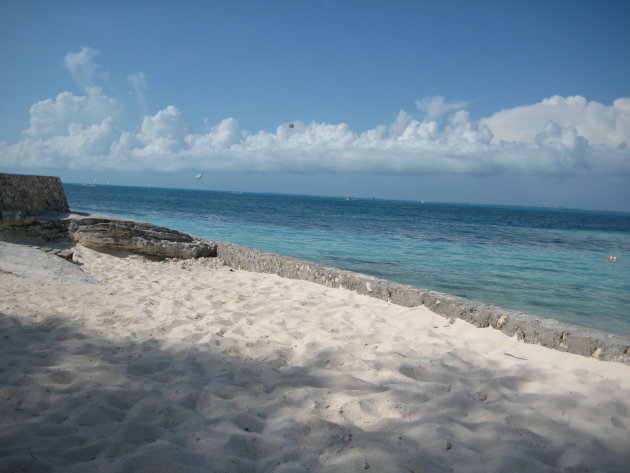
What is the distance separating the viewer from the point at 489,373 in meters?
2.81

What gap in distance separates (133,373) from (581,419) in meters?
2.70

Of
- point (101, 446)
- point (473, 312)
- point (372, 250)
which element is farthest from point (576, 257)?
point (101, 446)

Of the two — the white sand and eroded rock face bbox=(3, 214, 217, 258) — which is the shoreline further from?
the white sand

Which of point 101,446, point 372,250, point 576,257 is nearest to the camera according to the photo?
point 101,446

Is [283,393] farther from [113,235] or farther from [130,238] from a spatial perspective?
[113,235]

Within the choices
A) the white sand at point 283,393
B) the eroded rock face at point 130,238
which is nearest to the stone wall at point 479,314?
the white sand at point 283,393

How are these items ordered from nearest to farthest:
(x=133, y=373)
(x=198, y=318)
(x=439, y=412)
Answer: (x=439, y=412) → (x=133, y=373) → (x=198, y=318)

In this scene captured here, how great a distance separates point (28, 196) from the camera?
285 inches

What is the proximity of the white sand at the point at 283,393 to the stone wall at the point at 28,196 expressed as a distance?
3.48 metres

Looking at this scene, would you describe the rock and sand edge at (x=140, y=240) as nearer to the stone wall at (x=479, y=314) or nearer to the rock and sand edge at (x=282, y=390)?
the stone wall at (x=479, y=314)

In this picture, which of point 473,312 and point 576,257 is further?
point 576,257

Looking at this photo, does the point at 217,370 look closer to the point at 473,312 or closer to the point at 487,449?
the point at 487,449

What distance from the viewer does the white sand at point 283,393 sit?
177 centimetres

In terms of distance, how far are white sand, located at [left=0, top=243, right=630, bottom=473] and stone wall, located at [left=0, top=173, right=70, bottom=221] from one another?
348 centimetres
